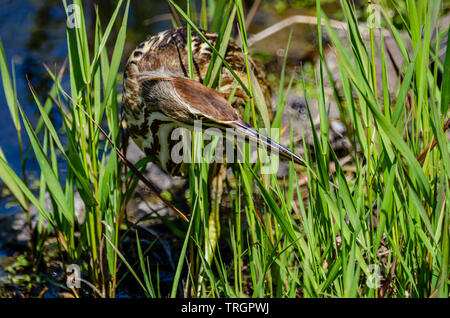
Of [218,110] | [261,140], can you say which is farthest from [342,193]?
[218,110]

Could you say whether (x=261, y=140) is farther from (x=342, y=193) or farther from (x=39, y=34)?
(x=39, y=34)

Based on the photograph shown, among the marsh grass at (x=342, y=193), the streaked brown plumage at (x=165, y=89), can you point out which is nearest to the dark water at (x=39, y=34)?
the streaked brown plumage at (x=165, y=89)

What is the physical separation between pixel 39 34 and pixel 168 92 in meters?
2.02

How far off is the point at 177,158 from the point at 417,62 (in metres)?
1.02

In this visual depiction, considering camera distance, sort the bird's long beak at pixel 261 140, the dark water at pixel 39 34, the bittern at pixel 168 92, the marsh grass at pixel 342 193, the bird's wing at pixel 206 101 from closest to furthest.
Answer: the marsh grass at pixel 342 193, the bird's long beak at pixel 261 140, the bird's wing at pixel 206 101, the bittern at pixel 168 92, the dark water at pixel 39 34

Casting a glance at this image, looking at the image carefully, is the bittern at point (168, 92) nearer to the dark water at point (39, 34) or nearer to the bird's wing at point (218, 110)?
the bird's wing at point (218, 110)

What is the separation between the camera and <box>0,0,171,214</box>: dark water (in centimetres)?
315

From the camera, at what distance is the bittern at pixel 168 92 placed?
1.83 m

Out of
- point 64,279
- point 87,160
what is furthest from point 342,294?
point 64,279

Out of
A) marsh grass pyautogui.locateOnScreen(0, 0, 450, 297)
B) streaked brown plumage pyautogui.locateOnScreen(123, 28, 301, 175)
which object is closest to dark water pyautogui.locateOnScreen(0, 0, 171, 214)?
streaked brown plumage pyautogui.locateOnScreen(123, 28, 301, 175)

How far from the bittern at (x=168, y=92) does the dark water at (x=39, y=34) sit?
850 mm

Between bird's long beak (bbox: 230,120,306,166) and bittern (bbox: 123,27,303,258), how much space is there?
0.11 m

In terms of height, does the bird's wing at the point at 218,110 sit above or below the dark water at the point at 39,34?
below
